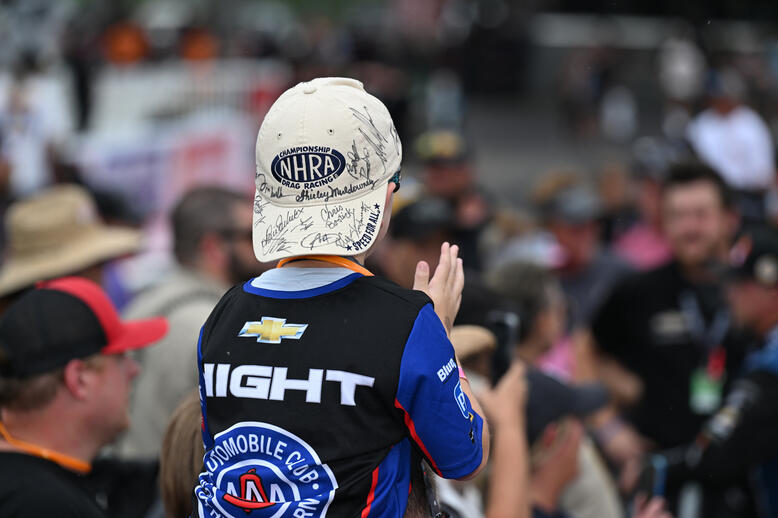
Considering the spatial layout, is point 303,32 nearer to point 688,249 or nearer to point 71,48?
point 71,48

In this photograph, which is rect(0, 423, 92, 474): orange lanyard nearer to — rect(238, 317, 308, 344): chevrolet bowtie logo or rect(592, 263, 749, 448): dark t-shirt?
rect(238, 317, 308, 344): chevrolet bowtie logo

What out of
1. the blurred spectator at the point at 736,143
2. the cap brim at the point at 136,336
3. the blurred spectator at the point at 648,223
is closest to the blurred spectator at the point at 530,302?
the cap brim at the point at 136,336

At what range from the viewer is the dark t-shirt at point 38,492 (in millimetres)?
2346

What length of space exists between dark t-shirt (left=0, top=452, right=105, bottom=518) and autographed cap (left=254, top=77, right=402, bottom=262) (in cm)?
97

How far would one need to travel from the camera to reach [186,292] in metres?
4.30

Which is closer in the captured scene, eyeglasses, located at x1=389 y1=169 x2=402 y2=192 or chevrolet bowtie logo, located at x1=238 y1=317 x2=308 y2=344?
chevrolet bowtie logo, located at x1=238 y1=317 x2=308 y2=344

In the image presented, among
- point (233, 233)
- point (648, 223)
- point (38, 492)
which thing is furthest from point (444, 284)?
point (648, 223)

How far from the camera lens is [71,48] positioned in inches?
691

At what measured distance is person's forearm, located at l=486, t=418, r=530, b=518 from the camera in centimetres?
275

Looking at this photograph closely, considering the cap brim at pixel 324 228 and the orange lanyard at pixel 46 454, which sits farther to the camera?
the orange lanyard at pixel 46 454

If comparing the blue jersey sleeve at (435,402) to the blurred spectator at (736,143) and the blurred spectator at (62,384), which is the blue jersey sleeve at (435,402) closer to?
the blurred spectator at (62,384)

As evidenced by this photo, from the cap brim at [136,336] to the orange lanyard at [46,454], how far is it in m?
0.33

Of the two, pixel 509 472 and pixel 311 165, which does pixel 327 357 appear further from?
pixel 509 472

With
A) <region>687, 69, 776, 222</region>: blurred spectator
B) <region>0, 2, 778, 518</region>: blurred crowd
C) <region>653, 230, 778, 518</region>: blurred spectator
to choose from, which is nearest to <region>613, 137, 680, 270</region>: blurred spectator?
<region>0, 2, 778, 518</region>: blurred crowd
